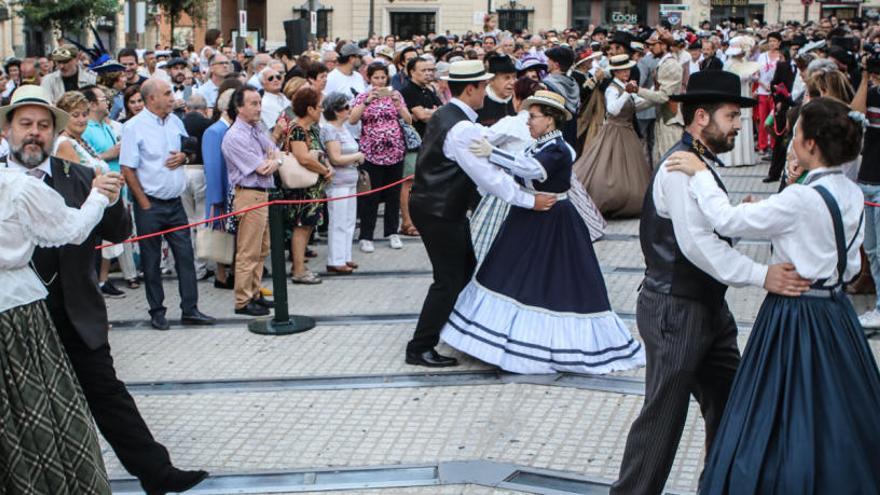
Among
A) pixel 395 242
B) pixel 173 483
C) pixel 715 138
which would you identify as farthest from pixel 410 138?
pixel 715 138

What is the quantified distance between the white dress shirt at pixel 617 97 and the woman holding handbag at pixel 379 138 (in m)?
2.38

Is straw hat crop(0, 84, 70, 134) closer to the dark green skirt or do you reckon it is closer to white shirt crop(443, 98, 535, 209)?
the dark green skirt

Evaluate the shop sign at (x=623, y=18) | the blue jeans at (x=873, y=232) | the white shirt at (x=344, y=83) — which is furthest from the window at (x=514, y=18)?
the blue jeans at (x=873, y=232)

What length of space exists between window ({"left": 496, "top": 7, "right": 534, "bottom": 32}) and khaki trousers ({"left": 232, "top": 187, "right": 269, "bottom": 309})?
160 feet

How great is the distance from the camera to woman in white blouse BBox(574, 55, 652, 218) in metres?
12.6

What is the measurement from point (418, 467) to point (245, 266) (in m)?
3.75

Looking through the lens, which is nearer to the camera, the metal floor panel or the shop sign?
the metal floor panel

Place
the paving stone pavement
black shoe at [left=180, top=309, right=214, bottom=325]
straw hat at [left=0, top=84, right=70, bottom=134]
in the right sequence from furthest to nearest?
black shoe at [left=180, top=309, right=214, bottom=325]
the paving stone pavement
straw hat at [left=0, top=84, right=70, bottom=134]

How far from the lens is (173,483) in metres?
5.40

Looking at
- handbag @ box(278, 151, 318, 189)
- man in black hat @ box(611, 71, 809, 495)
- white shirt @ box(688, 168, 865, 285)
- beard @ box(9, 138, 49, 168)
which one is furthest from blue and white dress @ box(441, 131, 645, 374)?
beard @ box(9, 138, 49, 168)

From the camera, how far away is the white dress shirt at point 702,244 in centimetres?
452

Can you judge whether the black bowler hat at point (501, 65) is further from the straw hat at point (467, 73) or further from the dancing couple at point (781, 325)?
the dancing couple at point (781, 325)

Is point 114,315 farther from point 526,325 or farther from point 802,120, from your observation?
point 802,120

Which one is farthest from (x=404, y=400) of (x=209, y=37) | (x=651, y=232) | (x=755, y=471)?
(x=209, y=37)
